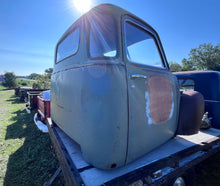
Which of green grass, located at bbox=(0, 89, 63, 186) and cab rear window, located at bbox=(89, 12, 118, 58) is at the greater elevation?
cab rear window, located at bbox=(89, 12, 118, 58)

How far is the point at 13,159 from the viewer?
330cm

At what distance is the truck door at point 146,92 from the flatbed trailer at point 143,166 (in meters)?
0.12

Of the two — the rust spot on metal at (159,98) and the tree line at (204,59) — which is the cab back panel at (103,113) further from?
the tree line at (204,59)

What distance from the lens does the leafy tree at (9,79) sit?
31203 millimetres

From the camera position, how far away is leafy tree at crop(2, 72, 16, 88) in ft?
102

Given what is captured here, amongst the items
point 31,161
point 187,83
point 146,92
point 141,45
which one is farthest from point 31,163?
point 187,83

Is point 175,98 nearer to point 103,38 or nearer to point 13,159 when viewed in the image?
point 103,38

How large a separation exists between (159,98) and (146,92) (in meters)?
0.27

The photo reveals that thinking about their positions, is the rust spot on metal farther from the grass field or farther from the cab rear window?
the grass field

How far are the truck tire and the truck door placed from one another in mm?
112

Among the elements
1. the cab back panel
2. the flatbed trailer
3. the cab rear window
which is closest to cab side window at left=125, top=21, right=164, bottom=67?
the cab rear window

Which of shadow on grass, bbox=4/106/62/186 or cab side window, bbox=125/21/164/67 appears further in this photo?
shadow on grass, bbox=4/106/62/186

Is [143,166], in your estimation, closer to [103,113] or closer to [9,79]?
[103,113]

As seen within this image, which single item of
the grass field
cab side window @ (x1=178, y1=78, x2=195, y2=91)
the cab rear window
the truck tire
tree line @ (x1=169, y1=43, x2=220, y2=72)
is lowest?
the grass field
